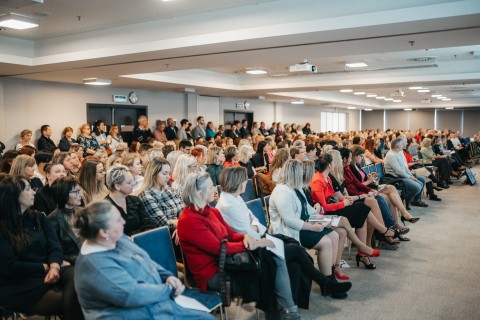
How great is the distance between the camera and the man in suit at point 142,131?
37.8 ft

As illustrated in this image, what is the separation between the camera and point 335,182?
198 inches

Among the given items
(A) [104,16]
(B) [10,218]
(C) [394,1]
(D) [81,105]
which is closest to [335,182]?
(C) [394,1]

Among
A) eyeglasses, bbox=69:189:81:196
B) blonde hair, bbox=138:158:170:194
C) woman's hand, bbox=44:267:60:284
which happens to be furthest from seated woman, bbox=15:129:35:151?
woman's hand, bbox=44:267:60:284

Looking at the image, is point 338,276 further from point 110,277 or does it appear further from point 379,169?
point 379,169

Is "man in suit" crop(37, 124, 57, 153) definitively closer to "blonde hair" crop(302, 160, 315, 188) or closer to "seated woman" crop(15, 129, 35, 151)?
"seated woman" crop(15, 129, 35, 151)

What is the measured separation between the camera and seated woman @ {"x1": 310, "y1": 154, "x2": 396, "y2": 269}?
457 cm

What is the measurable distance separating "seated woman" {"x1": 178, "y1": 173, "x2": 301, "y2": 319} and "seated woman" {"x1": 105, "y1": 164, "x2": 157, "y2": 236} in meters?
0.60

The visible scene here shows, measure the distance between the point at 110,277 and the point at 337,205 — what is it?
9.84ft

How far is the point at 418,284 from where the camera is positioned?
4.12m

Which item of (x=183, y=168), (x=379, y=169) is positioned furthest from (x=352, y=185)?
(x=183, y=168)

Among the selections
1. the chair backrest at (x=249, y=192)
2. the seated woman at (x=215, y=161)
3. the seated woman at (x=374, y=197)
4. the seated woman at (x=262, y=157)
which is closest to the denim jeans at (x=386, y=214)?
the seated woman at (x=374, y=197)

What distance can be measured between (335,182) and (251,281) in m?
2.44

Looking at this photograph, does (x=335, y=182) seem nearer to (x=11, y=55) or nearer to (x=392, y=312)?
(x=392, y=312)

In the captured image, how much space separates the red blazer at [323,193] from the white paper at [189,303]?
2.30 meters
